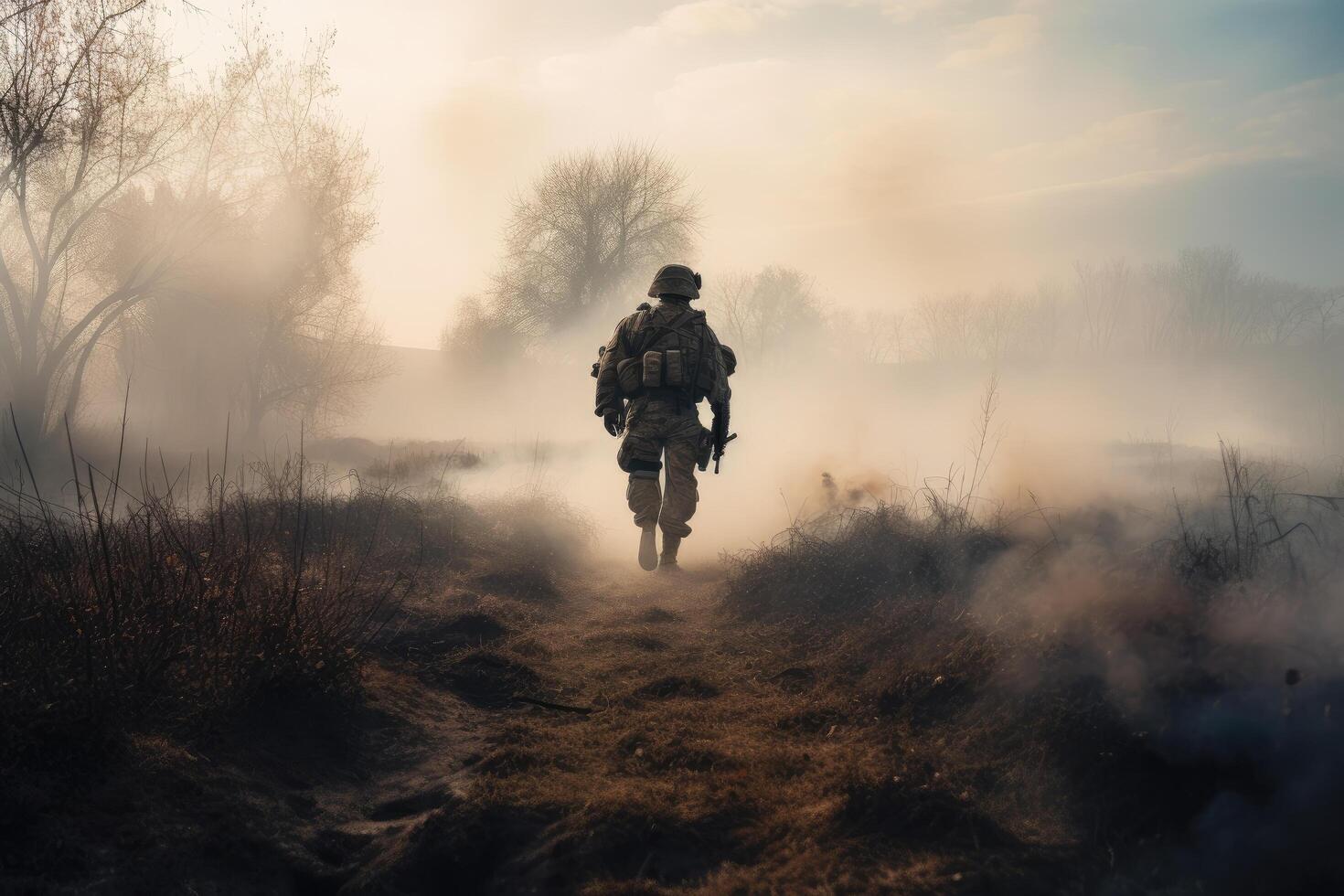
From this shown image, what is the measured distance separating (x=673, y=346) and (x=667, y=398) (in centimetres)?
47

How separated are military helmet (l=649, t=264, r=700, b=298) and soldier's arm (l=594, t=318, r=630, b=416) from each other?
41cm

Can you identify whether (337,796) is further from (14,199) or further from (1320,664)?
(14,199)

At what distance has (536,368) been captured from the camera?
31.8 metres

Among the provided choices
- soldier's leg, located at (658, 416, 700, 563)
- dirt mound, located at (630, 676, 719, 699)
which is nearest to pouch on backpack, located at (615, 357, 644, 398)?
soldier's leg, located at (658, 416, 700, 563)

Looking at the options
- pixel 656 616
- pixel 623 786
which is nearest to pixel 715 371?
pixel 656 616

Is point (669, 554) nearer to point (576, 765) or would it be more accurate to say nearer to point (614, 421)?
point (614, 421)

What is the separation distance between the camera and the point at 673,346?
768cm

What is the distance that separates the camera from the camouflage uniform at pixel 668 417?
7738 mm

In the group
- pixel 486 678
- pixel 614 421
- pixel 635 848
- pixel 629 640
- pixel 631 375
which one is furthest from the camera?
pixel 614 421

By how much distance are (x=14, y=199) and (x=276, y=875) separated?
14365 millimetres

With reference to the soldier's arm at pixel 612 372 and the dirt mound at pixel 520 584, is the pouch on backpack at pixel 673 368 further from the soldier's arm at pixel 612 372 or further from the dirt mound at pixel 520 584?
the dirt mound at pixel 520 584

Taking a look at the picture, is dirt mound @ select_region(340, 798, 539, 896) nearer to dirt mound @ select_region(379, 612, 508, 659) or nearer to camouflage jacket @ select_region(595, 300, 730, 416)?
dirt mound @ select_region(379, 612, 508, 659)

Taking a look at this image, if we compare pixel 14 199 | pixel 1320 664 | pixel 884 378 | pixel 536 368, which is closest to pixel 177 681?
pixel 1320 664

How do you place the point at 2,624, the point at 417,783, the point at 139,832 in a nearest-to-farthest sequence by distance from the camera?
the point at 139,832
the point at 2,624
the point at 417,783
